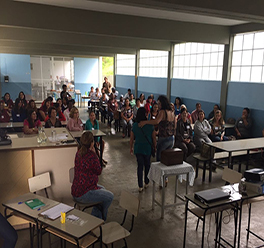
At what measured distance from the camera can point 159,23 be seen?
7.13m

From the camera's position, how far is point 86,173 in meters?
3.43

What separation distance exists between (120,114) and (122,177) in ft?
15.2

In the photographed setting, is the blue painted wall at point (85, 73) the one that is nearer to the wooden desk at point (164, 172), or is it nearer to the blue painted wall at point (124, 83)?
the blue painted wall at point (124, 83)

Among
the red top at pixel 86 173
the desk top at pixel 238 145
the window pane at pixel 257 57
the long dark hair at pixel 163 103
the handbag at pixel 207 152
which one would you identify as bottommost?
the handbag at pixel 207 152

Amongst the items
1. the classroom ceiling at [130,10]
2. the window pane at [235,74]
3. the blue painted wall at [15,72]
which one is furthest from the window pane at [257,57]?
the blue painted wall at [15,72]

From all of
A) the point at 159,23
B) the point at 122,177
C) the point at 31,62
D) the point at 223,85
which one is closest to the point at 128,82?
the point at 31,62

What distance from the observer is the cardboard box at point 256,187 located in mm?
3535

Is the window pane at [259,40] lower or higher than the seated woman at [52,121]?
higher

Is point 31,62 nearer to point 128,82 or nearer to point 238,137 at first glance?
point 128,82

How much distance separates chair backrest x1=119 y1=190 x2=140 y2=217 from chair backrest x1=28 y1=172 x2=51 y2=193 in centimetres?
118

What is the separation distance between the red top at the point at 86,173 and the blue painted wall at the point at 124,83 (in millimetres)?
12907

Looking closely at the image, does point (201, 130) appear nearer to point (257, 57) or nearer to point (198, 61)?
point (257, 57)

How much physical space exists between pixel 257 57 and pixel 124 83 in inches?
419

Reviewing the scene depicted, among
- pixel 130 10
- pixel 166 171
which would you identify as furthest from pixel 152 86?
pixel 166 171
